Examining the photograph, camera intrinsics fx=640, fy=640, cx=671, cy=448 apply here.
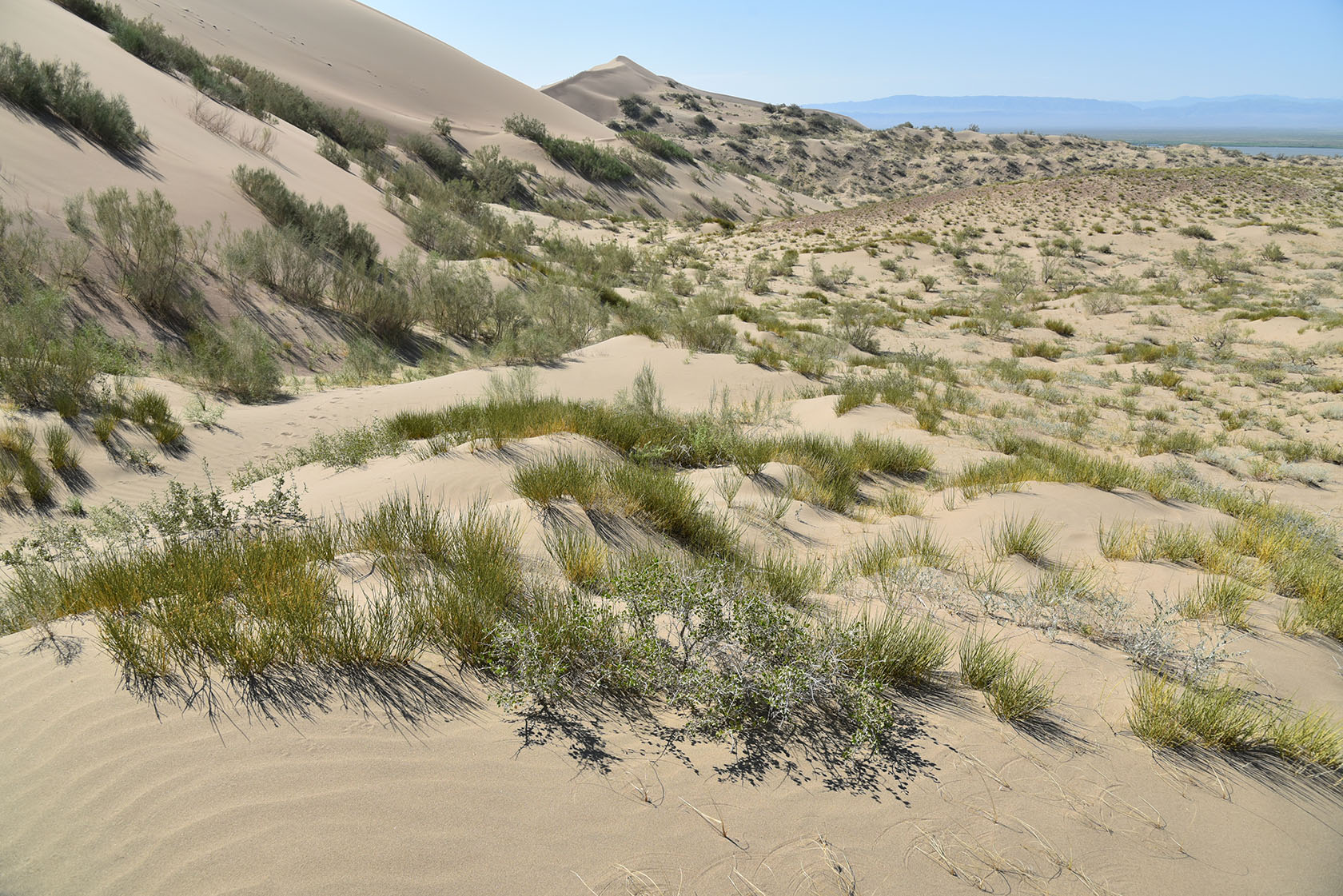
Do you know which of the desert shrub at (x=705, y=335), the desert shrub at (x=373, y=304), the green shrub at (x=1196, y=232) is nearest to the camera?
the desert shrub at (x=373, y=304)

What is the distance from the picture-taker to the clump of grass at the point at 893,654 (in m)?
2.98

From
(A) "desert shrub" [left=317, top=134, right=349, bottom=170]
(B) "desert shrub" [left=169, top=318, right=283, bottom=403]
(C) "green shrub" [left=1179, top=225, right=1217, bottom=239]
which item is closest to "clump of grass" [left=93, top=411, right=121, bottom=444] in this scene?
(B) "desert shrub" [left=169, top=318, right=283, bottom=403]

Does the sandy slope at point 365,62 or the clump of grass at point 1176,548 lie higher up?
the sandy slope at point 365,62

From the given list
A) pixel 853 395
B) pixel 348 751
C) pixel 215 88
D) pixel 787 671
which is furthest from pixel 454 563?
pixel 215 88

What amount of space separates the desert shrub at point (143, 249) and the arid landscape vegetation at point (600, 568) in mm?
87

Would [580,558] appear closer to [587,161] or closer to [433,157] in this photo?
[433,157]

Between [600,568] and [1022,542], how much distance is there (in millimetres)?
3242

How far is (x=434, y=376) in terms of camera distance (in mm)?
10680

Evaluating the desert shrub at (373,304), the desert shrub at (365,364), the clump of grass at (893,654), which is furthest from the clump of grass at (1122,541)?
the desert shrub at (373,304)

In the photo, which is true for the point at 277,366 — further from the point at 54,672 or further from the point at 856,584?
the point at 856,584

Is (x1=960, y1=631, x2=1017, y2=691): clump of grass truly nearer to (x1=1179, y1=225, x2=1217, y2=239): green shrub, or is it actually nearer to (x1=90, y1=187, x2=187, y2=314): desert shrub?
(x1=90, y1=187, x2=187, y2=314): desert shrub

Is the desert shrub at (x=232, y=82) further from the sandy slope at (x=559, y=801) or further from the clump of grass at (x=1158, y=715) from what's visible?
the clump of grass at (x=1158, y=715)

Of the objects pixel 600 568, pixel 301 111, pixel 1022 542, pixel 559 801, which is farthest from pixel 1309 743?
pixel 301 111

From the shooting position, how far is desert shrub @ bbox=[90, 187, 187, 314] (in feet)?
31.7
